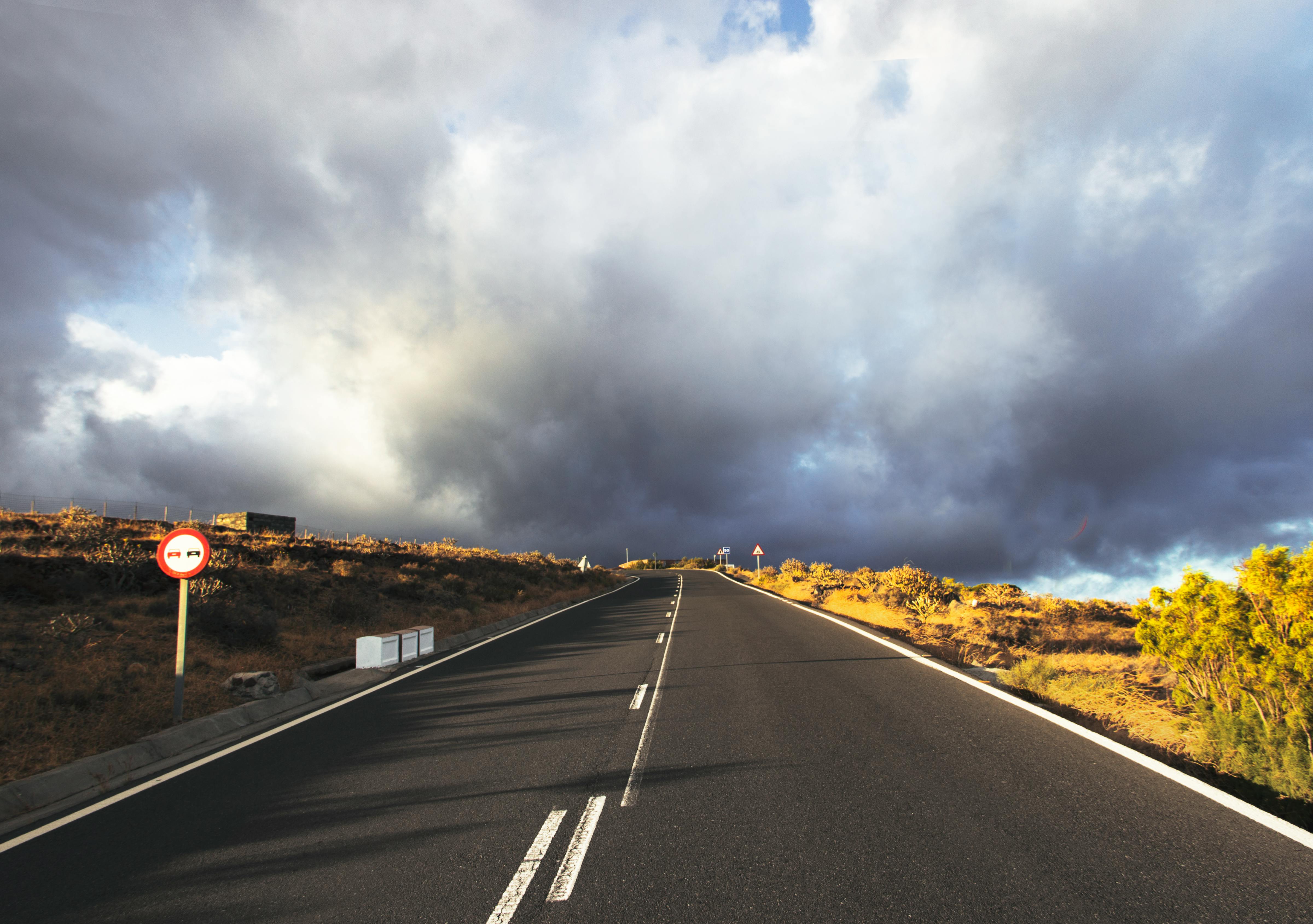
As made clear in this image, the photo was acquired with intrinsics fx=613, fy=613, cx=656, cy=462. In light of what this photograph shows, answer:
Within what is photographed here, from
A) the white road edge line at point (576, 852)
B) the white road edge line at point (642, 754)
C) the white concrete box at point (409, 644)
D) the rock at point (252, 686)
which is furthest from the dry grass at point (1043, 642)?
the rock at point (252, 686)

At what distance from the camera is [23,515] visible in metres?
20.3

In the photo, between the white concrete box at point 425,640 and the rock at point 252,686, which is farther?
the white concrete box at point 425,640

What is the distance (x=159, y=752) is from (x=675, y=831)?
6.10 metres

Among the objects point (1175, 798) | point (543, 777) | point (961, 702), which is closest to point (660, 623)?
point (961, 702)

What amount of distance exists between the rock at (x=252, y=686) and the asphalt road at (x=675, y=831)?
1720 mm

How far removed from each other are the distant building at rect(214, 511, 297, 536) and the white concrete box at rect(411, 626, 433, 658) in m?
25.6

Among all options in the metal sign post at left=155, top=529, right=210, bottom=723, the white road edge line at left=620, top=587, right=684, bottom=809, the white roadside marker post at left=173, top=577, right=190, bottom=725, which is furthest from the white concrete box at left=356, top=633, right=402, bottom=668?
the white road edge line at left=620, top=587, right=684, bottom=809

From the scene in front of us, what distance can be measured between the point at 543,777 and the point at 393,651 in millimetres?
7320

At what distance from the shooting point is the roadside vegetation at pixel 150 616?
721cm

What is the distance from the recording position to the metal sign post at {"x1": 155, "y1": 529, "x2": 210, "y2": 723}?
7.40m

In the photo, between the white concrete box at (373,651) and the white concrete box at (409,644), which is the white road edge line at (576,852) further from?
the white concrete box at (409,644)

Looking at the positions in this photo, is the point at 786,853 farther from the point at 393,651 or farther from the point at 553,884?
the point at 393,651

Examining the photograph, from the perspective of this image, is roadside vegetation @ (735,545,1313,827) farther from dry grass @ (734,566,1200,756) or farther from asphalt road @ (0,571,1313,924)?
asphalt road @ (0,571,1313,924)

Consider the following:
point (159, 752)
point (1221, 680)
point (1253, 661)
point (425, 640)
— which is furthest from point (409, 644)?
point (1253, 661)
